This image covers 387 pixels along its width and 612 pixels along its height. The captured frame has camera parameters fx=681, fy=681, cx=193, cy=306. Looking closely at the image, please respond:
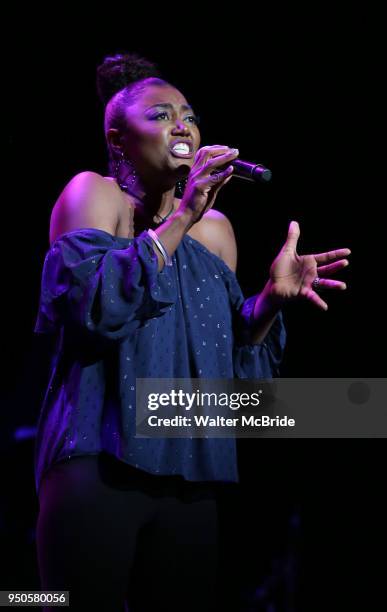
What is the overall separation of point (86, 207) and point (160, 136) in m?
0.29

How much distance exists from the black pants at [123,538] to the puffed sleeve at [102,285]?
0.27 m

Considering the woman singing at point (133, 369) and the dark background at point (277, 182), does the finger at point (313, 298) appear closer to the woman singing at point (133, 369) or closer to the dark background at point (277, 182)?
the woman singing at point (133, 369)

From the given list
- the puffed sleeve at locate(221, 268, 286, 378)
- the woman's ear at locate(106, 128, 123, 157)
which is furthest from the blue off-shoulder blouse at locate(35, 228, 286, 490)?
the woman's ear at locate(106, 128, 123, 157)

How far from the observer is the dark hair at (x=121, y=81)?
1.72 m

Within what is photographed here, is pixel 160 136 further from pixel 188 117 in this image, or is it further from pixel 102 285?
pixel 102 285

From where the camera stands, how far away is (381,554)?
2434mm

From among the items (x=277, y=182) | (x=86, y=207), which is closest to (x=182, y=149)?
(x=86, y=207)

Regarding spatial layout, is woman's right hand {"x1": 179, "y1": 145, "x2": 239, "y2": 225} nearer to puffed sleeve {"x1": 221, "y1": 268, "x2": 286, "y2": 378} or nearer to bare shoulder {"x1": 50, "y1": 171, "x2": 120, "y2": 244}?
bare shoulder {"x1": 50, "y1": 171, "x2": 120, "y2": 244}

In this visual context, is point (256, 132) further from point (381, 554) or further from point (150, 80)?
point (381, 554)

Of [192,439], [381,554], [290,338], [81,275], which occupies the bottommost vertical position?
[381,554]

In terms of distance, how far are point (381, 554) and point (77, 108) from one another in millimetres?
1960

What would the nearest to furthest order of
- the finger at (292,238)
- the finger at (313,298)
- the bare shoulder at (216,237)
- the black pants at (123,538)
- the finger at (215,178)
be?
the black pants at (123,538) < the finger at (215,178) < the finger at (313,298) < the finger at (292,238) < the bare shoulder at (216,237)

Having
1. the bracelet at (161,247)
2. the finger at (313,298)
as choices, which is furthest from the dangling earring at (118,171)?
the finger at (313,298)

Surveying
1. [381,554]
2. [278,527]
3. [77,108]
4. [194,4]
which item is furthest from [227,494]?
[194,4]
